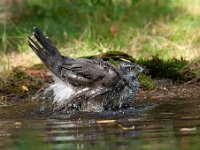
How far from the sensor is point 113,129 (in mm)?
6781

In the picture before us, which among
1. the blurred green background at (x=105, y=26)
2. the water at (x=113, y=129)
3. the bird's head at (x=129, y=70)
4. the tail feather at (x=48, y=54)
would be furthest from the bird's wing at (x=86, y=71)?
the blurred green background at (x=105, y=26)

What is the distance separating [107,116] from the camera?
7863 millimetres

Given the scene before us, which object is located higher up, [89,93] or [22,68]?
[22,68]

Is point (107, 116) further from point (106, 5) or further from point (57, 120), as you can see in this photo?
point (106, 5)

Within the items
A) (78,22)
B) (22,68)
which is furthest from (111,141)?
(78,22)

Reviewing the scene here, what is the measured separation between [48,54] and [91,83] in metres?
0.63

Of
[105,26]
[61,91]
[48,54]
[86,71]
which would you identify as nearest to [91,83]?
[86,71]

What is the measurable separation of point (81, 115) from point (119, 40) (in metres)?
4.50

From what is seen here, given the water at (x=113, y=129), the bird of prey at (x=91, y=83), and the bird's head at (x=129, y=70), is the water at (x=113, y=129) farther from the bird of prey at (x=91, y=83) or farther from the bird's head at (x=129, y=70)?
the bird's head at (x=129, y=70)

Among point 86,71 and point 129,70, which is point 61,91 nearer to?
point 86,71

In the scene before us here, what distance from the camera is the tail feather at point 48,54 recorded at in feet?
27.7

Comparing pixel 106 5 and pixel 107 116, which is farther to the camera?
pixel 106 5

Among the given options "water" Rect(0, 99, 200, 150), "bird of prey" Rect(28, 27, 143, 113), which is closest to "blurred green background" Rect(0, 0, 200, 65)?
"bird of prey" Rect(28, 27, 143, 113)

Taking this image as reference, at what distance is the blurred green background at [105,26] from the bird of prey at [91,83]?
7.97 ft
